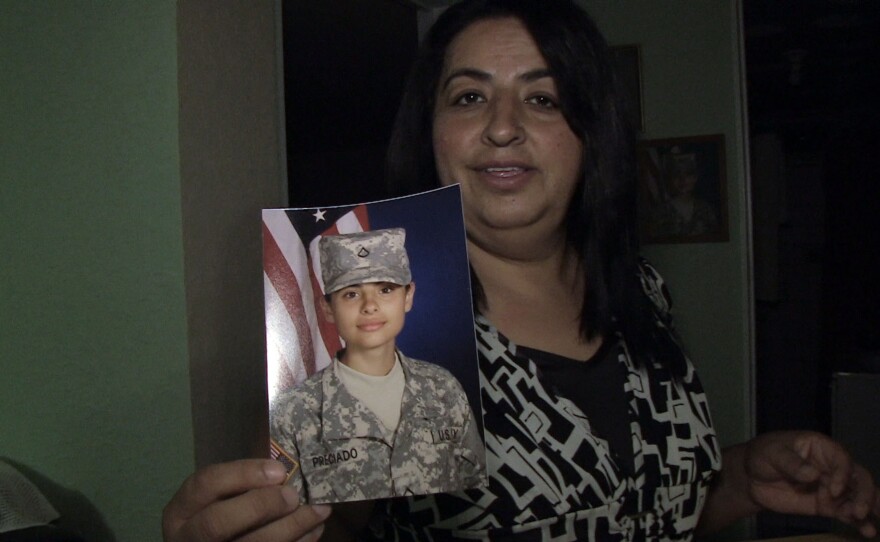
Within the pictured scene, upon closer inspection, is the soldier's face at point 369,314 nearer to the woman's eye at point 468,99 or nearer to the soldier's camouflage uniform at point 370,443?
the soldier's camouflage uniform at point 370,443

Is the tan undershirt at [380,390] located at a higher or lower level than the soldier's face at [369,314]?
lower

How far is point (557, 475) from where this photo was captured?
641 millimetres

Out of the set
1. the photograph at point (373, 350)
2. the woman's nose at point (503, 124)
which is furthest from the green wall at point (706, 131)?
the photograph at point (373, 350)

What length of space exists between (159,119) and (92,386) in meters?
0.40

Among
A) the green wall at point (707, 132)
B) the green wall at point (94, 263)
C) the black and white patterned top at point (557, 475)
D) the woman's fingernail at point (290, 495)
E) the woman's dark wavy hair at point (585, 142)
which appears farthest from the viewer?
the green wall at point (707, 132)

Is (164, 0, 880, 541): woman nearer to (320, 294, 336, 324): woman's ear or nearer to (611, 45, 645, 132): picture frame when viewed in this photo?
(320, 294, 336, 324): woman's ear

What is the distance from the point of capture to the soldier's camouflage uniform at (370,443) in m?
0.51

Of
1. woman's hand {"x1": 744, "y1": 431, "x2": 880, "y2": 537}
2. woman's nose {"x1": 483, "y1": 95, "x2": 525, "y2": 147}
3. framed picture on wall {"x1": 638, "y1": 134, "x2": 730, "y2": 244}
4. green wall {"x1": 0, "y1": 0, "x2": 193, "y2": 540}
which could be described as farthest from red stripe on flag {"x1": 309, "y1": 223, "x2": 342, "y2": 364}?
framed picture on wall {"x1": 638, "y1": 134, "x2": 730, "y2": 244}

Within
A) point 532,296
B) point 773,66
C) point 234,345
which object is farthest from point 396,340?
point 773,66

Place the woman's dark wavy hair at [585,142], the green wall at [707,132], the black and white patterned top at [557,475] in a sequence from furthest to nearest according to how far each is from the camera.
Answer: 1. the green wall at [707,132]
2. the woman's dark wavy hair at [585,142]
3. the black and white patterned top at [557,475]

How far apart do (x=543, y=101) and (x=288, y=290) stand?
36 cm

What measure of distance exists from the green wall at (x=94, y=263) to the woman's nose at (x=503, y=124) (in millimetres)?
475

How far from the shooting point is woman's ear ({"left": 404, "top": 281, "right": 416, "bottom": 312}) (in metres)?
0.53

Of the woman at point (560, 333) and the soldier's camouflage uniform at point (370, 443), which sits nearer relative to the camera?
the soldier's camouflage uniform at point (370, 443)
